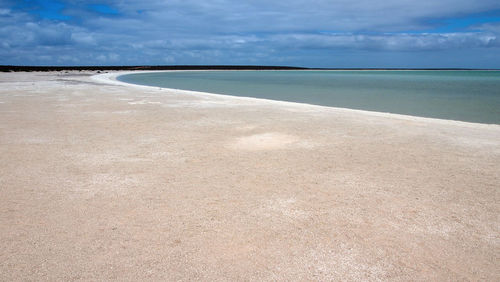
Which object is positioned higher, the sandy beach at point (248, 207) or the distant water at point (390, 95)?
the distant water at point (390, 95)

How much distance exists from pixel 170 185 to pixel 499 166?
567cm

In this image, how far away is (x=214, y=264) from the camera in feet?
10.8

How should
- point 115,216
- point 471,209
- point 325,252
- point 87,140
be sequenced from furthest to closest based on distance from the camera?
point 87,140
point 471,209
point 115,216
point 325,252

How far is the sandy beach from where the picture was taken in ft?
10.7

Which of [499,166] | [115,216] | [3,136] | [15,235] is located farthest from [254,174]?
[3,136]

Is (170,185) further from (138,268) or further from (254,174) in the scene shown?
(138,268)

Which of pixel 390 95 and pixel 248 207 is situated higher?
pixel 390 95

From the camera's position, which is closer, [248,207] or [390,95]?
[248,207]

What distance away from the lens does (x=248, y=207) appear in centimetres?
447

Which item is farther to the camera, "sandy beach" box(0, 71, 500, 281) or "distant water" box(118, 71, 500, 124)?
"distant water" box(118, 71, 500, 124)

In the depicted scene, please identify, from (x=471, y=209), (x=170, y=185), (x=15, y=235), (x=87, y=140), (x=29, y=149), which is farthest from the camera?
(x=87, y=140)

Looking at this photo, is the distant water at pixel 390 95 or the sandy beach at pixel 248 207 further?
the distant water at pixel 390 95

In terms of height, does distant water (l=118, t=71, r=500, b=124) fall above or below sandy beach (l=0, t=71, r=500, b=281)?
above

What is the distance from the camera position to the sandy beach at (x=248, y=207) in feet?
10.7
